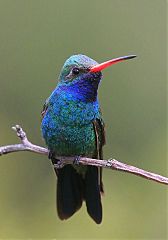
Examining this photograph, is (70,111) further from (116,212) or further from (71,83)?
(116,212)

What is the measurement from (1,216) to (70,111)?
236 centimetres

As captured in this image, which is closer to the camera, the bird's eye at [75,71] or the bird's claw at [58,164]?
the bird's eye at [75,71]

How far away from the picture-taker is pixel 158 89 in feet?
33.6

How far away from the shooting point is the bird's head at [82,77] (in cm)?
513

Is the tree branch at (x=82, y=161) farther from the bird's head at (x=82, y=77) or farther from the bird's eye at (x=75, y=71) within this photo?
the bird's eye at (x=75, y=71)

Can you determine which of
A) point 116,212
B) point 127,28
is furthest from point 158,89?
point 116,212

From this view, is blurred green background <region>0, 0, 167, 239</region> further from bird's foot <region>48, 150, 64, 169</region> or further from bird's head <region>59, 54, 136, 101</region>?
bird's head <region>59, 54, 136, 101</region>

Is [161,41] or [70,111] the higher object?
[161,41]

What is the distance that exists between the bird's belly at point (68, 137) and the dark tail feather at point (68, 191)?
458 millimetres

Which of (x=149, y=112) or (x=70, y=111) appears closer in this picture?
(x=70, y=111)

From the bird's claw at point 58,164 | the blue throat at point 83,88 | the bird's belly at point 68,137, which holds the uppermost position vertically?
the blue throat at point 83,88

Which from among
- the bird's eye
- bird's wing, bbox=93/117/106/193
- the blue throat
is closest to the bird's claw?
bird's wing, bbox=93/117/106/193

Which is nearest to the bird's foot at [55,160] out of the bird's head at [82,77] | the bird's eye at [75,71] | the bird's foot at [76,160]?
the bird's foot at [76,160]

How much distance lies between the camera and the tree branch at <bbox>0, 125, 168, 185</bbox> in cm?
419
